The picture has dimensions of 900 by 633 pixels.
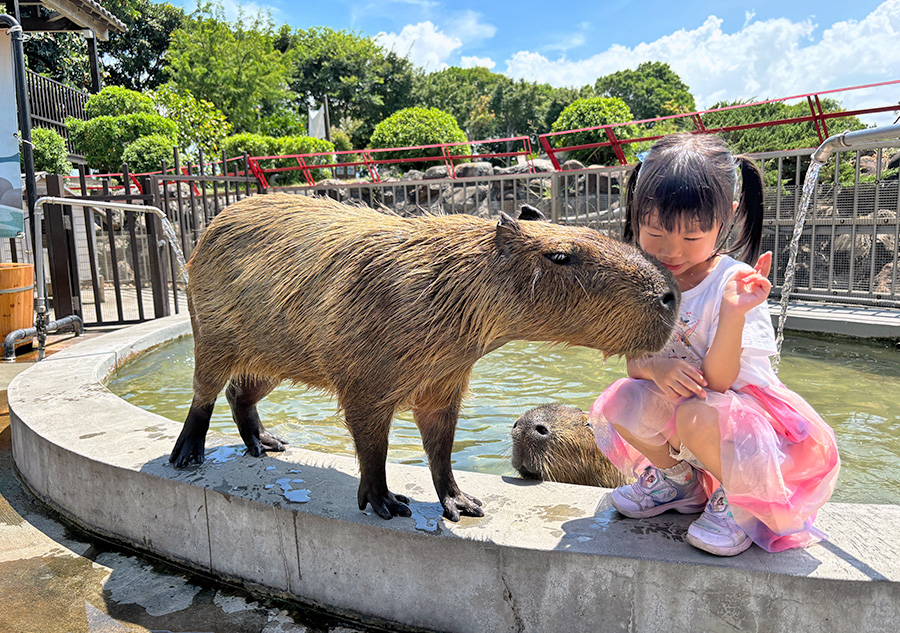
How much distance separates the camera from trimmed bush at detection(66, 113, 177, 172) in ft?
53.7

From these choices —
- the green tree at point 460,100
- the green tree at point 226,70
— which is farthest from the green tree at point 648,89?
the green tree at point 226,70

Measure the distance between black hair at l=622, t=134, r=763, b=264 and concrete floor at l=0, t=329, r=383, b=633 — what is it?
5.36 ft

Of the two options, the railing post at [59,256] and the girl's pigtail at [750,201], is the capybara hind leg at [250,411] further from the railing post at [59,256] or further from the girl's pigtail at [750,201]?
the railing post at [59,256]

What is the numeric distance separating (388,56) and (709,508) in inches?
1704

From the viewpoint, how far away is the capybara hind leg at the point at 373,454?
2.04 metres

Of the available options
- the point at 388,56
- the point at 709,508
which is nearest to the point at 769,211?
the point at 709,508

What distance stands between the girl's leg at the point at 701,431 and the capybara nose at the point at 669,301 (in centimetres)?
29

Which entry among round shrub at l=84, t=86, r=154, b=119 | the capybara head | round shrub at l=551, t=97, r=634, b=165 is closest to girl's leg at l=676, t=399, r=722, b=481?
the capybara head

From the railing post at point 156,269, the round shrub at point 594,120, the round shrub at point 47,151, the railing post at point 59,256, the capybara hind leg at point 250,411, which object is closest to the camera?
the capybara hind leg at point 250,411

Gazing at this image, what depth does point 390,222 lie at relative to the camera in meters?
2.31

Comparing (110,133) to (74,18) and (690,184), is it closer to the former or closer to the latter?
(74,18)

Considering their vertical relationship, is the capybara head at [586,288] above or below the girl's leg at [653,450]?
above

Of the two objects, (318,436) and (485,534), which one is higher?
(485,534)

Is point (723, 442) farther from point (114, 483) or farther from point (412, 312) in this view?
point (114, 483)
